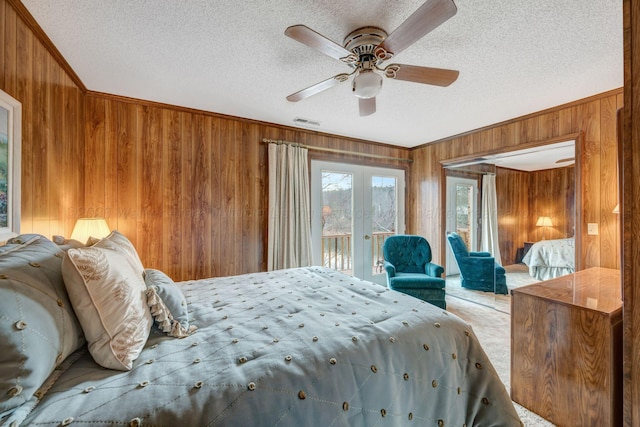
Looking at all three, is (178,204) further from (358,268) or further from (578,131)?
(578,131)

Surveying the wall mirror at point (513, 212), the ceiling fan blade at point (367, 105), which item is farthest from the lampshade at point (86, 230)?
the wall mirror at point (513, 212)

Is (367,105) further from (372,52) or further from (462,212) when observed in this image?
(462,212)

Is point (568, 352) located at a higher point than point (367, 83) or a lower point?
lower

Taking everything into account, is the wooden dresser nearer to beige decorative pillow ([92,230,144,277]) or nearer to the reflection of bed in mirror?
the reflection of bed in mirror

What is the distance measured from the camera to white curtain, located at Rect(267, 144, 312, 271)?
3.54m

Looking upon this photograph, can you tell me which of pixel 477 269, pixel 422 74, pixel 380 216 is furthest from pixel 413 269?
pixel 422 74

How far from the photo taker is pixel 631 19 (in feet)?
3.73

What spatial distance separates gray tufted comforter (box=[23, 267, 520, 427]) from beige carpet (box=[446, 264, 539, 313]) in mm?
2503

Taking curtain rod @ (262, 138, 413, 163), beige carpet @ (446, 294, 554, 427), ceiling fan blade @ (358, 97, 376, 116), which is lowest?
beige carpet @ (446, 294, 554, 427)

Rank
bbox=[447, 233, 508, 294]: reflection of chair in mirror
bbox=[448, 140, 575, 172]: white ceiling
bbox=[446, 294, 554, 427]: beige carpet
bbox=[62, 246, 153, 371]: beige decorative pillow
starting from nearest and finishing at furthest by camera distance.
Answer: bbox=[62, 246, 153, 371]: beige decorative pillow < bbox=[446, 294, 554, 427]: beige carpet < bbox=[448, 140, 575, 172]: white ceiling < bbox=[447, 233, 508, 294]: reflection of chair in mirror

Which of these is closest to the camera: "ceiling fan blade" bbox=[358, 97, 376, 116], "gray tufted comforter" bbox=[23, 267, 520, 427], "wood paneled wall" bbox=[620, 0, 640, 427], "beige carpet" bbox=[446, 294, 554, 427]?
"gray tufted comforter" bbox=[23, 267, 520, 427]

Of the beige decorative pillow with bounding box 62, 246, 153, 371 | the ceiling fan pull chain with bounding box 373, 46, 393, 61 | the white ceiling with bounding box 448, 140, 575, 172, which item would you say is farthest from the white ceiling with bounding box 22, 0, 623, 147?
the beige decorative pillow with bounding box 62, 246, 153, 371

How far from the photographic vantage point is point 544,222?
10.6 feet

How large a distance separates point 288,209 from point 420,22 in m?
2.59
